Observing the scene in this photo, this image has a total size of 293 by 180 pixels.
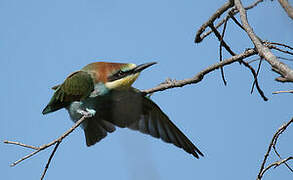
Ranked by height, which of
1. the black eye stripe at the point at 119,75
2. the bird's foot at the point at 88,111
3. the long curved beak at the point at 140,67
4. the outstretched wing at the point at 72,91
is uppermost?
the outstretched wing at the point at 72,91

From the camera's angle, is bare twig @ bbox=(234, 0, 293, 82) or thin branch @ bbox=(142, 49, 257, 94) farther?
thin branch @ bbox=(142, 49, 257, 94)

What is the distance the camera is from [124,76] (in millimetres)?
2973

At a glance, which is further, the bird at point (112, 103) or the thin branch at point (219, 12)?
the bird at point (112, 103)

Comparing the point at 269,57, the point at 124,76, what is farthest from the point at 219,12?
the point at 124,76

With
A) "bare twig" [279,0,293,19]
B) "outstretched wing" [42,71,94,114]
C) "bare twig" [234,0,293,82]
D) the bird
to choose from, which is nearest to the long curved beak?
the bird

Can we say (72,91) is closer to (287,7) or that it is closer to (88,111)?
(88,111)

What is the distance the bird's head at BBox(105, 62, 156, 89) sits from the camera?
2.94 m

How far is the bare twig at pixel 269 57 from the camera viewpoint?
122 cm

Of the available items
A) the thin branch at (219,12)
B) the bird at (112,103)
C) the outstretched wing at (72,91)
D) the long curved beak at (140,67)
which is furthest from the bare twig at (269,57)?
the outstretched wing at (72,91)

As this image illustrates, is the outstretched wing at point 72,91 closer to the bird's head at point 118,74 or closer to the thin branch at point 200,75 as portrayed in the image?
the bird's head at point 118,74

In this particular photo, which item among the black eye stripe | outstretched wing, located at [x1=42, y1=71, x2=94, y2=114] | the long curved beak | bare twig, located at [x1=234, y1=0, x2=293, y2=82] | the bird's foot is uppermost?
outstretched wing, located at [x1=42, y1=71, x2=94, y2=114]

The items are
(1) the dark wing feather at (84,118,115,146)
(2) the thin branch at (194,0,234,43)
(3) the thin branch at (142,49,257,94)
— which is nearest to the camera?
(3) the thin branch at (142,49,257,94)

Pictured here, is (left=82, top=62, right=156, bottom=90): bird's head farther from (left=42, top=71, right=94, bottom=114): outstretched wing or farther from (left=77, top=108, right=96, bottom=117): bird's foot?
(left=77, top=108, right=96, bottom=117): bird's foot

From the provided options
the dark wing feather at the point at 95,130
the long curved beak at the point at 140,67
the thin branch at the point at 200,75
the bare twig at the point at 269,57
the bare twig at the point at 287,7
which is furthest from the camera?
the dark wing feather at the point at 95,130
